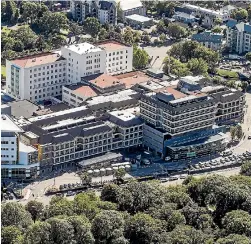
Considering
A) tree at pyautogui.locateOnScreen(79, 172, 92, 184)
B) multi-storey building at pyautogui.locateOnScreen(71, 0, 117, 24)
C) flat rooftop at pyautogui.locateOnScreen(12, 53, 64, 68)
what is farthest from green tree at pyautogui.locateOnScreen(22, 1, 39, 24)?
tree at pyautogui.locateOnScreen(79, 172, 92, 184)

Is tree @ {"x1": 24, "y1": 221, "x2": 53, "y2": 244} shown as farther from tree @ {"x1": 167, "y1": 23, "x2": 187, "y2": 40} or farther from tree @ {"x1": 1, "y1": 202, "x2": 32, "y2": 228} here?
tree @ {"x1": 167, "y1": 23, "x2": 187, "y2": 40}

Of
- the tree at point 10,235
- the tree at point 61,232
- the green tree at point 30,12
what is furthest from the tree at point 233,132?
the green tree at point 30,12

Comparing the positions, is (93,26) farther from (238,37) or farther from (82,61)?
(82,61)

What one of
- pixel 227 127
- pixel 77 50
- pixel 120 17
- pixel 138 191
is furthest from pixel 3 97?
pixel 120 17

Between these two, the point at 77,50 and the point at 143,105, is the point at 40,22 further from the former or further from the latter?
the point at 143,105

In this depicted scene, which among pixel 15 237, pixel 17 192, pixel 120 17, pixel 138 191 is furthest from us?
pixel 120 17

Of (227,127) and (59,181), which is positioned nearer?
(59,181)
